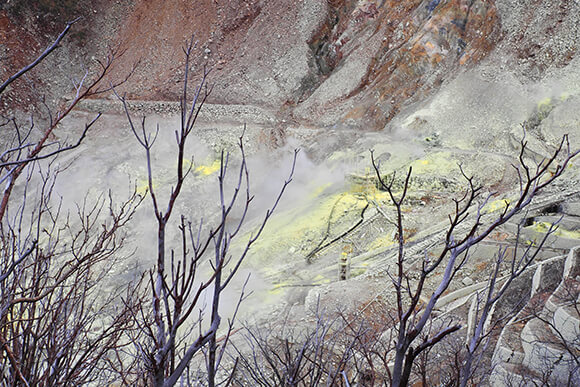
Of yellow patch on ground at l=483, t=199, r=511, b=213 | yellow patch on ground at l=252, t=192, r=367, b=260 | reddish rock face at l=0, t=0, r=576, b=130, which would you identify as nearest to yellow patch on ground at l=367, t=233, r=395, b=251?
yellow patch on ground at l=252, t=192, r=367, b=260

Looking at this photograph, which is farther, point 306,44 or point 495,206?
point 306,44

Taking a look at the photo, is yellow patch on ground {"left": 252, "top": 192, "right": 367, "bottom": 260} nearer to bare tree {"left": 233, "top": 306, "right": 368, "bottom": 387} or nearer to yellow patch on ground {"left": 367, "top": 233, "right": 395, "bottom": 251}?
yellow patch on ground {"left": 367, "top": 233, "right": 395, "bottom": 251}

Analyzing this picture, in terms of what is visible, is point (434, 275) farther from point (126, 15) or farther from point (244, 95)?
point (126, 15)

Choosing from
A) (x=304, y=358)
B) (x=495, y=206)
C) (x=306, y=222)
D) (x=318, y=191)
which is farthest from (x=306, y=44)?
(x=304, y=358)

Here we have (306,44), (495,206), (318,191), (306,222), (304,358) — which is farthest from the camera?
(306,44)

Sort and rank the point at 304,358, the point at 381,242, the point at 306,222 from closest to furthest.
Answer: the point at 304,358, the point at 381,242, the point at 306,222

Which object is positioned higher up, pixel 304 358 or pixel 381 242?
pixel 381 242

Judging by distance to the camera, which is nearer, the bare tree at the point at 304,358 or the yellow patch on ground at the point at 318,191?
the bare tree at the point at 304,358

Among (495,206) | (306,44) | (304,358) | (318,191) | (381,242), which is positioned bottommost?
(304,358)

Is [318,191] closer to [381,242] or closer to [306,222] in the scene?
[306,222]

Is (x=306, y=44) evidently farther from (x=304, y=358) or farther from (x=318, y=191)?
(x=304, y=358)

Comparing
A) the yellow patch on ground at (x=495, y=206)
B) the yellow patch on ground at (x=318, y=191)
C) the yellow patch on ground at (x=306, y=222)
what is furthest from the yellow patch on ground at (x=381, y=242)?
the yellow patch on ground at (x=318, y=191)

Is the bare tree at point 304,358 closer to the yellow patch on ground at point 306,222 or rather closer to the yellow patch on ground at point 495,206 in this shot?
the yellow patch on ground at point 306,222

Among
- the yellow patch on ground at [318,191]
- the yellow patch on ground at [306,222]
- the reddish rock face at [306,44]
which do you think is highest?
the reddish rock face at [306,44]
